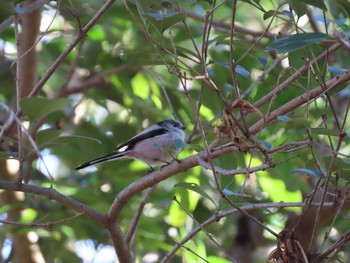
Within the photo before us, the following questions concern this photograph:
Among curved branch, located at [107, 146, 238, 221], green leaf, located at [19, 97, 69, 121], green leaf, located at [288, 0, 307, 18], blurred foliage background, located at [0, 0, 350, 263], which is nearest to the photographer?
green leaf, located at [19, 97, 69, 121]

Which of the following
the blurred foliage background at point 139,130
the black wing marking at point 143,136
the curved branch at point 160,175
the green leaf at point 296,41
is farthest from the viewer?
the black wing marking at point 143,136

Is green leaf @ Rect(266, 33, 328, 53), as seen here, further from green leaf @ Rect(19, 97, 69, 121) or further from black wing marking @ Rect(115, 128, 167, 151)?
black wing marking @ Rect(115, 128, 167, 151)

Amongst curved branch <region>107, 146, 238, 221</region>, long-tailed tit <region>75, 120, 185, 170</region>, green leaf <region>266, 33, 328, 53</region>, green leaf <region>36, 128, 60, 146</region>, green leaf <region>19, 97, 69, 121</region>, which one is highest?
green leaf <region>266, 33, 328, 53</region>

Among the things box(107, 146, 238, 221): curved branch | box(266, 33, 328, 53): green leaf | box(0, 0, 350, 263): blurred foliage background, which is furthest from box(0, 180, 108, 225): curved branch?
box(266, 33, 328, 53): green leaf

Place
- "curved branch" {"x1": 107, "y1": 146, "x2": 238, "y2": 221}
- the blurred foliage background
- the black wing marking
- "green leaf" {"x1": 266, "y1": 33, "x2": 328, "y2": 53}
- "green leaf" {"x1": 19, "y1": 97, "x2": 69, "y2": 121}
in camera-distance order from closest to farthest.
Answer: "green leaf" {"x1": 19, "y1": 97, "x2": 69, "y2": 121} → "green leaf" {"x1": 266, "y1": 33, "x2": 328, "y2": 53} → "curved branch" {"x1": 107, "y1": 146, "x2": 238, "y2": 221} → the blurred foliage background → the black wing marking

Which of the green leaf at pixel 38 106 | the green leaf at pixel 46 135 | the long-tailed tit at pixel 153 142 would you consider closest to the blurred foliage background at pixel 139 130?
the long-tailed tit at pixel 153 142

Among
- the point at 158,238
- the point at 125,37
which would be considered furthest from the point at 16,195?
the point at 125,37

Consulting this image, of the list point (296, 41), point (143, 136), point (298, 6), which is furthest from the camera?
point (143, 136)

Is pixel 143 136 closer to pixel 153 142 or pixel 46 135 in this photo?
pixel 153 142

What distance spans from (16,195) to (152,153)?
106 cm

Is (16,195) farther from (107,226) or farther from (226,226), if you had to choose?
(226,226)

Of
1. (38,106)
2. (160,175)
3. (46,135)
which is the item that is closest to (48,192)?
(46,135)

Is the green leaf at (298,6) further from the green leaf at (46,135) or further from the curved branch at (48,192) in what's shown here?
the curved branch at (48,192)

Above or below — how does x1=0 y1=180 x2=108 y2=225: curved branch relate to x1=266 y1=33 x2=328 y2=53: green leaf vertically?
below
